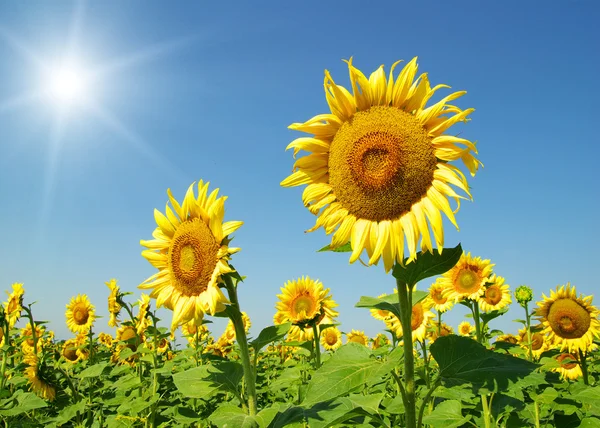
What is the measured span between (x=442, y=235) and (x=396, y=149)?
555mm

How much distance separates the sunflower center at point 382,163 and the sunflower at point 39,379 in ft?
18.2

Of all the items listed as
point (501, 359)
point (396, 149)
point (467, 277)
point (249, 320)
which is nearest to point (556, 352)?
point (467, 277)

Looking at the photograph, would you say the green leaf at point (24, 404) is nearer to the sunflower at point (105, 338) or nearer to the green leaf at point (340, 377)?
the green leaf at point (340, 377)

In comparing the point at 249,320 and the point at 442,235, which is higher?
the point at 249,320

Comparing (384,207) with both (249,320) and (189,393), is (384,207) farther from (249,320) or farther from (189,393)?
(249,320)

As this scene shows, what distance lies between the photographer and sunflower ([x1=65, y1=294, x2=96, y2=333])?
9.71 meters

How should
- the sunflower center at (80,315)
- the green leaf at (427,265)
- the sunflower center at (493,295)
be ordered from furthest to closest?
the sunflower center at (80,315) < the sunflower center at (493,295) < the green leaf at (427,265)

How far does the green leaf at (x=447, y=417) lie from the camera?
9.20 feet

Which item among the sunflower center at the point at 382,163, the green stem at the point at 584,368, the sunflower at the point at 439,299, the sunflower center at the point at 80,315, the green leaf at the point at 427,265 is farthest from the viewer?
the sunflower center at the point at 80,315

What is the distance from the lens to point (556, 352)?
20.0 ft

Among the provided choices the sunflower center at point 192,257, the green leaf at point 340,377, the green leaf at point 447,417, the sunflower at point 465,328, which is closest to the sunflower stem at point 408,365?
the green leaf at point 340,377

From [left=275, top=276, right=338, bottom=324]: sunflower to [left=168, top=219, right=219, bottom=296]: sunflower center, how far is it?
3050 mm

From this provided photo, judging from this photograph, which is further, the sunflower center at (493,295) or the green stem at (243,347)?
the sunflower center at (493,295)

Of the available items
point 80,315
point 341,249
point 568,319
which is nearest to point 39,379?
point 80,315
